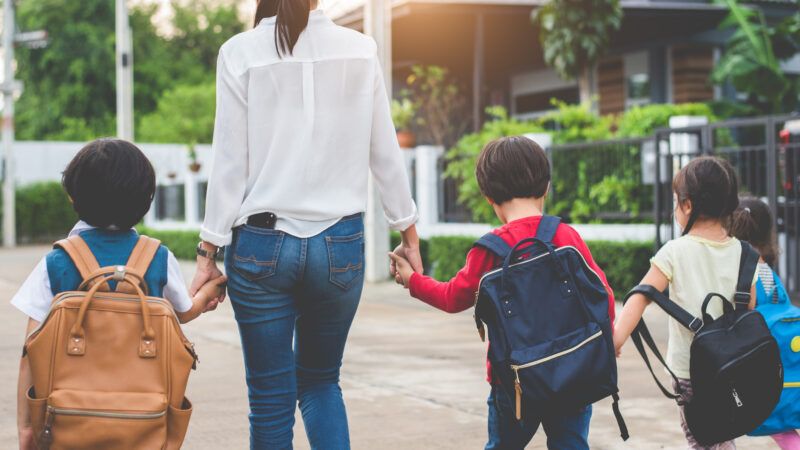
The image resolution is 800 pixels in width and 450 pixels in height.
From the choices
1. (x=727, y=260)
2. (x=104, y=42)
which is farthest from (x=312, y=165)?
(x=104, y=42)

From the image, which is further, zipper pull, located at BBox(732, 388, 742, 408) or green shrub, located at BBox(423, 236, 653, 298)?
green shrub, located at BBox(423, 236, 653, 298)

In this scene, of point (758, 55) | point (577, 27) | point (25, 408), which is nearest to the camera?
point (25, 408)

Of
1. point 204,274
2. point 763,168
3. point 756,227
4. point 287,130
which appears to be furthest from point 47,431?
point 763,168

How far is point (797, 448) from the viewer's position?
11.2ft

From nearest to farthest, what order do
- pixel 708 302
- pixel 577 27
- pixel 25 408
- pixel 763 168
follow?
pixel 25 408 < pixel 708 302 < pixel 763 168 < pixel 577 27

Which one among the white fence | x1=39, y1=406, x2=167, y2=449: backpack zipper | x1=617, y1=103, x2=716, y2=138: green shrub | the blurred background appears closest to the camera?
x1=39, y1=406, x2=167, y2=449: backpack zipper

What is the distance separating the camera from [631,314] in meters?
3.17

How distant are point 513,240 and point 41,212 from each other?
2946 cm

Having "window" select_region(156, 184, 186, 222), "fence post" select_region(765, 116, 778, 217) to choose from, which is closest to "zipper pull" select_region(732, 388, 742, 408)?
"fence post" select_region(765, 116, 778, 217)

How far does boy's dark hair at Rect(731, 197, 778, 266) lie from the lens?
12.6 feet

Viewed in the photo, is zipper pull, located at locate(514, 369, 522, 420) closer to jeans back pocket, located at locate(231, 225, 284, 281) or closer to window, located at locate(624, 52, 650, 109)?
jeans back pocket, located at locate(231, 225, 284, 281)

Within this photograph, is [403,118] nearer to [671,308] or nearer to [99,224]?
[671,308]

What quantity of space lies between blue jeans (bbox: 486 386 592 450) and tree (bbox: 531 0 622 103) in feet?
43.6

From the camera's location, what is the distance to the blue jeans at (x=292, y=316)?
300cm
